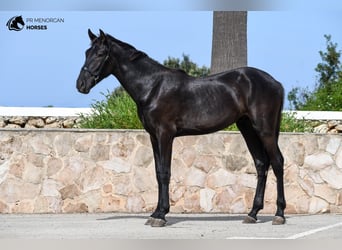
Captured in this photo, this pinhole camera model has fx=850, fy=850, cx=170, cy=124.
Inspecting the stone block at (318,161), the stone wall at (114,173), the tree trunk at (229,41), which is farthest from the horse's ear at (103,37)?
the tree trunk at (229,41)

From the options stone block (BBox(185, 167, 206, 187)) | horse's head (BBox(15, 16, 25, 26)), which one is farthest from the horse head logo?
stone block (BBox(185, 167, 206, 187))

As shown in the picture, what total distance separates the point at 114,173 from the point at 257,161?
3098mm

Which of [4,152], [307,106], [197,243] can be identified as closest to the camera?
[197,243]

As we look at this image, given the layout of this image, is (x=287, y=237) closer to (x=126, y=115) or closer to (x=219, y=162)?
(x=219, y=162)

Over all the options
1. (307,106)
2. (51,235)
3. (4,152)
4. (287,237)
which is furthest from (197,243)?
(307,106)

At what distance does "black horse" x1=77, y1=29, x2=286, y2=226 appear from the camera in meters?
11.5

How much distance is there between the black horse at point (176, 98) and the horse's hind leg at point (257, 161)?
0.70 ft

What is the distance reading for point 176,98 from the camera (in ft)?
38.0

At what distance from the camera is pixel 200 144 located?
14422 mm

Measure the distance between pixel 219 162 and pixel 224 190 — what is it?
48cm

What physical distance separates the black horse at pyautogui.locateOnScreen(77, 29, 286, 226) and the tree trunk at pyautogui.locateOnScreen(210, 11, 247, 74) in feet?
17.9

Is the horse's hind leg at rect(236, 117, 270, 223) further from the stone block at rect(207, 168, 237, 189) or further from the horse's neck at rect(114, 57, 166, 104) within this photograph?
the stone block at rect(207, 168, 237, 189)

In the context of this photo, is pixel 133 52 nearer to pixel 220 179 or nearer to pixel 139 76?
pixel 139 76

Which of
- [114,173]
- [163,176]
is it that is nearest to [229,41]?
[114,173]
